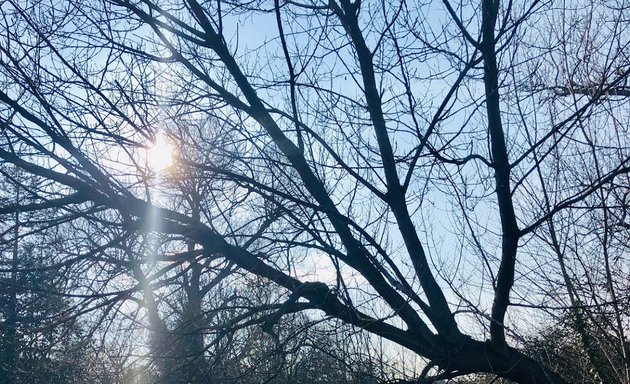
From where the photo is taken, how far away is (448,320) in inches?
220

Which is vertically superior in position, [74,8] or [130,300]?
[74,8]

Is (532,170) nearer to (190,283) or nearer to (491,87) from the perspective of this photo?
(491,87)

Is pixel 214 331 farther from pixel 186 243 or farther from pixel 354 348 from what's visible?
pixel 354 348

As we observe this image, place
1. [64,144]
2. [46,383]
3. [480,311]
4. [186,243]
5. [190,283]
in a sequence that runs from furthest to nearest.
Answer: [46,383]
[190,283]
[186,243]
[480,311]
[64,144]

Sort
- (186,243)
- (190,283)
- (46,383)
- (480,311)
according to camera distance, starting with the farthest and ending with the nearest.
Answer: (46,383)
(190,283)
(186,243)
(480,311)

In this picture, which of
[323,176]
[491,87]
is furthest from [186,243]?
[491,87]

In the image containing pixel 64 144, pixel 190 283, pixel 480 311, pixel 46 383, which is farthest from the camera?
pixel 46 383

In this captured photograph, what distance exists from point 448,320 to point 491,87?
73.2 inches

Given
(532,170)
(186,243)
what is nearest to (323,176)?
(186,243)

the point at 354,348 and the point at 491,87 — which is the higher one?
the point at 491,87

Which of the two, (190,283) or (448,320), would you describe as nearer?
(448,320)

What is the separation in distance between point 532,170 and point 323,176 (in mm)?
1677

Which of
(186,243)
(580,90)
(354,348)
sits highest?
(580,90)

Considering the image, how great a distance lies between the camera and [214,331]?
5457 mm
